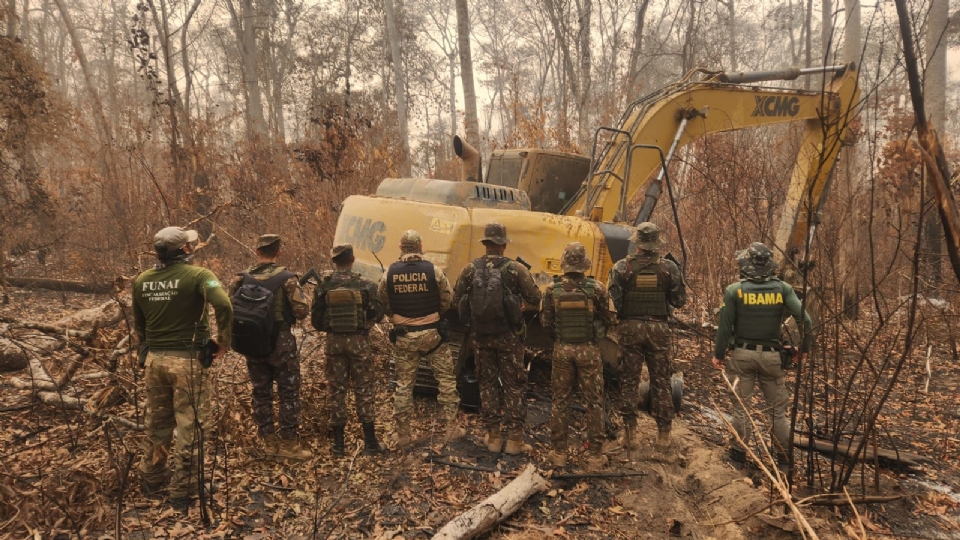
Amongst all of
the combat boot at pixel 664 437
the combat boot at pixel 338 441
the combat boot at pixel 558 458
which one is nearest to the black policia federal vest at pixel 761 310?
the combat boot at pixel 664 437

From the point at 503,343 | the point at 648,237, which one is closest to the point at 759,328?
the point at 648,237

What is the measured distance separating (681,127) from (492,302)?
369 centimetres

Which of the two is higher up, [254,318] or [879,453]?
[254,318]

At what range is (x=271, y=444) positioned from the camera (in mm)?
4465

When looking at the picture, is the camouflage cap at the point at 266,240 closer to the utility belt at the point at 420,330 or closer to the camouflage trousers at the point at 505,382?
the utility belt at the point at 420,330

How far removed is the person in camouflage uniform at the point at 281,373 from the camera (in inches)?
174

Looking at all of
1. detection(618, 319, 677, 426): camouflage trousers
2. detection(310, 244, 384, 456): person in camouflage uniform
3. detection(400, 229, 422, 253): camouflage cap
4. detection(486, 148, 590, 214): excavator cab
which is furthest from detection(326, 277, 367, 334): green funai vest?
detection(486, 148, 590, 214): excavator cab

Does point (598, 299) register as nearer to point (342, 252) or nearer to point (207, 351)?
point (342, 252)

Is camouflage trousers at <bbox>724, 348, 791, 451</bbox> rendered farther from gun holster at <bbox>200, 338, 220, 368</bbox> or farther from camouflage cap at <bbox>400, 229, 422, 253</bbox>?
gun holster at <bbox>200, 338, 220, 368</bbox>

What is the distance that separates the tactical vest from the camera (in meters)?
4.37

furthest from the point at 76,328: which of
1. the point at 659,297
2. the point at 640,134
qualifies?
the point at 640,134

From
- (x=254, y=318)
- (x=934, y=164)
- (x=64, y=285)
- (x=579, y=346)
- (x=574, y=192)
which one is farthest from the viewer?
(x=64, y=285)

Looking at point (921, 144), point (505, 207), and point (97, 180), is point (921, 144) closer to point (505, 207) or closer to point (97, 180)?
point (505, 207)

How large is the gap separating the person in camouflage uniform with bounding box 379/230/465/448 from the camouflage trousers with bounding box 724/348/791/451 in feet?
8.71
